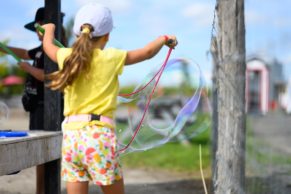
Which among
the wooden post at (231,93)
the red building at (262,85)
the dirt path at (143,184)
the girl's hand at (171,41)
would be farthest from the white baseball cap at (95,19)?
the red building at (262,85)

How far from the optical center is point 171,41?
2957mm

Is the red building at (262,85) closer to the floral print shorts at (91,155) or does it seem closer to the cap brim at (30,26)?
the cap brim at (30,26)

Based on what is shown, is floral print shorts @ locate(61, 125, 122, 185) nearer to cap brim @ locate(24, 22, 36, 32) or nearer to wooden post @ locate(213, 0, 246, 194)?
wooden post @ locate(213, 0, 246, 194)

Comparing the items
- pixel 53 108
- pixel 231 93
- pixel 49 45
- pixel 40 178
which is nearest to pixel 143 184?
pixel 40 178

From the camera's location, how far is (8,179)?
6.03m

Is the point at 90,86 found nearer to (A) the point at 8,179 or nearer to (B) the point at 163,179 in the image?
(A) the point at 8,179

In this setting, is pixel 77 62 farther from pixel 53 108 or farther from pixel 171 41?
pixel 53 108

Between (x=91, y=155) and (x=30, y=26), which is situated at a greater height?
(x=30, y=26)

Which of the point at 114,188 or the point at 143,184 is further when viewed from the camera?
the point at 143,184

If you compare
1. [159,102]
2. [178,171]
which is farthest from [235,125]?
[159,102]

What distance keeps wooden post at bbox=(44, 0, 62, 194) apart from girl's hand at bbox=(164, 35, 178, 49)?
1502mm

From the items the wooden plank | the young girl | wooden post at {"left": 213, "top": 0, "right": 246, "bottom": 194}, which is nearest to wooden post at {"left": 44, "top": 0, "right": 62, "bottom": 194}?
the wooden plank

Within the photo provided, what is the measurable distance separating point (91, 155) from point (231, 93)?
101cm

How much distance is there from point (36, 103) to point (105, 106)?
192 centimetres
